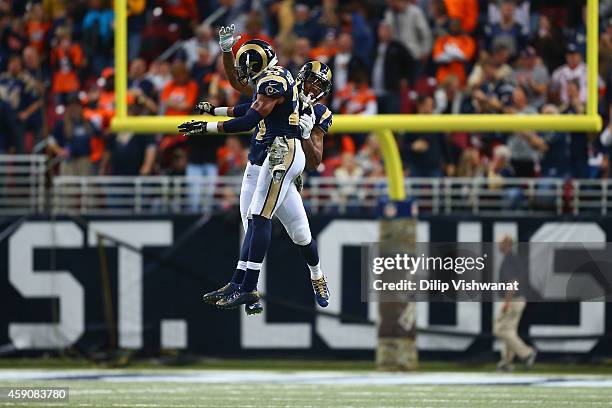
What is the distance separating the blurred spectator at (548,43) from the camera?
1634 centimetres

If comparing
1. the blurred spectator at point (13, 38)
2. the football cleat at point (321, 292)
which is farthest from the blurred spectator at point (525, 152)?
the football cleat at point (321, 292)

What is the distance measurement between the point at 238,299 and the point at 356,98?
6641 millimetres

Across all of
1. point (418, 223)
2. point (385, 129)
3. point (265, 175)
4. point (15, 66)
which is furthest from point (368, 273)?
point (265, 175)

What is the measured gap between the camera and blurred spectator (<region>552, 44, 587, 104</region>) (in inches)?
608

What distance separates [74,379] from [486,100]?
4.83 m

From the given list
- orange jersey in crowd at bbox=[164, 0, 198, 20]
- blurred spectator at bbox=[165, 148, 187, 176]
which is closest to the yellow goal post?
blurred spectator at bbox=[165, 148, 187, 176]

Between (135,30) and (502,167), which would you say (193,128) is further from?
(135,30)

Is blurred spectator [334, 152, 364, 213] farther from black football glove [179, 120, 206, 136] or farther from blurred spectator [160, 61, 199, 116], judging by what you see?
black football glove [179, 120, 206, 136]

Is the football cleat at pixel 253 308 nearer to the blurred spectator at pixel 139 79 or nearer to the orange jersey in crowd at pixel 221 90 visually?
the orange jersey in crowd at pixel 221 90

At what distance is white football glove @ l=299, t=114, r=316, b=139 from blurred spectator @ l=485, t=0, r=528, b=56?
7.08 meters

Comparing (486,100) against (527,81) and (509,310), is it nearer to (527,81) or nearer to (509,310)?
(527,81)

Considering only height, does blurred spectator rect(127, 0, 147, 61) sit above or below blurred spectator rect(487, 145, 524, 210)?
above

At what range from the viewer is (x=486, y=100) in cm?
1532

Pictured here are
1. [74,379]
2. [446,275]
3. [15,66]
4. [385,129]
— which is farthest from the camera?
[15,66]
